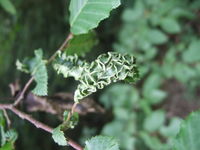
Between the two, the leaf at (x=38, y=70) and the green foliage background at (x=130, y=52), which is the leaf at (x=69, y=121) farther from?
the green foliage background at (x=130, y=52)

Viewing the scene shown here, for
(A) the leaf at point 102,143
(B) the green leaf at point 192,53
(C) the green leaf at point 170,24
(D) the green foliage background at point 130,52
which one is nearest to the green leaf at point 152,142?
(D) the green foliage background at point 130,52

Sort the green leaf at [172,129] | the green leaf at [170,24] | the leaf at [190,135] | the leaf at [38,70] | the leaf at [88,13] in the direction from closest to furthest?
the leaf at [190,135] < the leaf at [88,13] < the leaf at [38,70] < the green leaf at [172,129] < the green leaf at [170,24]

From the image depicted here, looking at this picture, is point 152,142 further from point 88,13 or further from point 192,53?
point 88,13

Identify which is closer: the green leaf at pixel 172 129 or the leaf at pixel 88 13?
the leaf at pixel 88 13

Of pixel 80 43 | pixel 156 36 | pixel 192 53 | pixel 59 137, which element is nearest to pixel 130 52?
pixel 156 36

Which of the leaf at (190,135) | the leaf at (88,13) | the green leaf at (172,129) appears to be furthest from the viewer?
the green leaf at (172,129)
